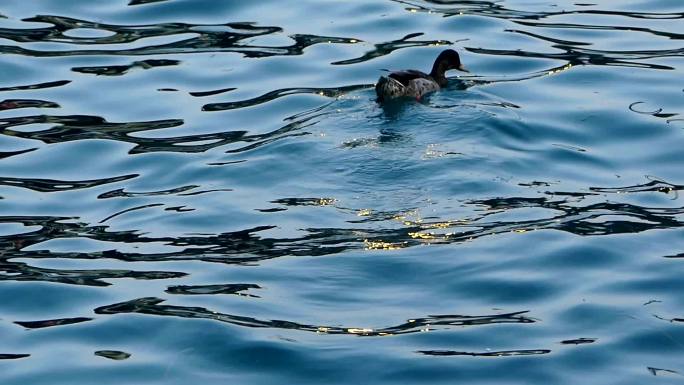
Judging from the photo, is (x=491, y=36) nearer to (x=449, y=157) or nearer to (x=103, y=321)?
(x=449, y=157)

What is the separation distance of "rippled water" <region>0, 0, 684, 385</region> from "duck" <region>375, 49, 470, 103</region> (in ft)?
0.64

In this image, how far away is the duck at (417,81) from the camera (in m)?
14.5

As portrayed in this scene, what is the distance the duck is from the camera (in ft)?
47.6

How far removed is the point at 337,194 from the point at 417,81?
9.90 ft

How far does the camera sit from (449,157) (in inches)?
509

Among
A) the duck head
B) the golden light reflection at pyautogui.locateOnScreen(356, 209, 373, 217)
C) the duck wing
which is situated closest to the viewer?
the golden light reflection at pyautogui.locateOnScreen(356, 209, 373, 217)

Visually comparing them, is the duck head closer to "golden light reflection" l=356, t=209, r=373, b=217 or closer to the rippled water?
the rippled water

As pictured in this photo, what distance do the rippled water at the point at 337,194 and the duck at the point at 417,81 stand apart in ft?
0.64

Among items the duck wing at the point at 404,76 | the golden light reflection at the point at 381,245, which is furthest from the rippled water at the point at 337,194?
the duck wing at the point at 404,76

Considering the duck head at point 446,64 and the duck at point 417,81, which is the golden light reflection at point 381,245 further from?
the duck head at point 446,64

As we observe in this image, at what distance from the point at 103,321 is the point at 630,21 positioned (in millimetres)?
9456

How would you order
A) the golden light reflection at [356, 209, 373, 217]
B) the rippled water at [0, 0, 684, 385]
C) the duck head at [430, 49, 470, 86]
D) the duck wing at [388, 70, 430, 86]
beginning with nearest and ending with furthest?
the rippled water at [0, 0, 684, 385] → the golden light reflection at [356, 209, 373, 217] → the duck wing at [388, 70, 430, 86] → the duck head at [430, 49, 470, 86]

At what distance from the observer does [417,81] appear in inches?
586

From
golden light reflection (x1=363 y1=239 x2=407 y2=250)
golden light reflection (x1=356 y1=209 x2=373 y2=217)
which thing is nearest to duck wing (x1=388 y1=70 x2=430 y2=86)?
golden light reflection (x1=356 y1=209 x2=373 y2=217)
